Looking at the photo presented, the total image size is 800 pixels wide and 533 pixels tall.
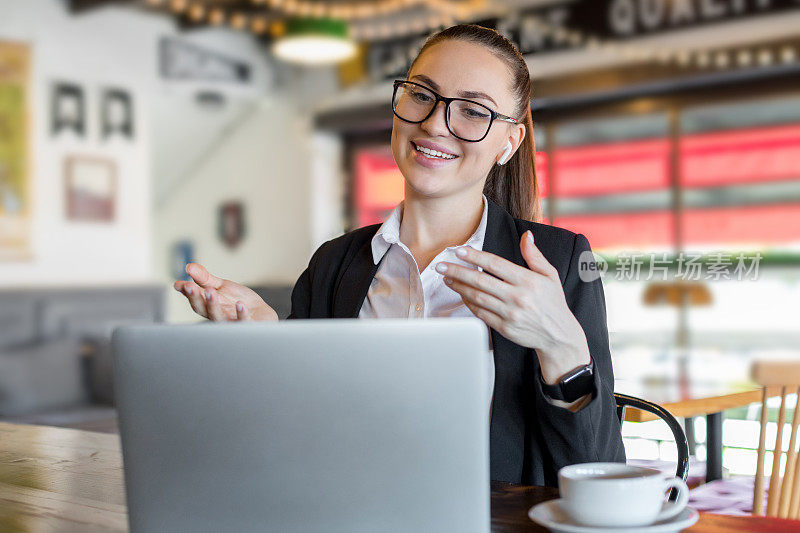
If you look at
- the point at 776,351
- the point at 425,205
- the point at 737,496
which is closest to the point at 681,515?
the point at 425,205

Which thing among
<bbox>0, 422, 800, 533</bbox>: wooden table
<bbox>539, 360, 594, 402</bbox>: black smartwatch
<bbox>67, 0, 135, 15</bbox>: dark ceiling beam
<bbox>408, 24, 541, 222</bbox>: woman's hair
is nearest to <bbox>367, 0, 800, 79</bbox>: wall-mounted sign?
<bbox>67, 0, 135, 15</bbox>: dark ceiling beam

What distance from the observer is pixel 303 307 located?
5.34 ft

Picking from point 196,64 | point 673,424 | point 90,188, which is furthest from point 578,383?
point 196,64

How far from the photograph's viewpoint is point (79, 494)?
1045 mm

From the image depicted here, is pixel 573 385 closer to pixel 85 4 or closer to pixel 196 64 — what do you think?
pixel 85 4

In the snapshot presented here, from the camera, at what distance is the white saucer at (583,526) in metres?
0.74

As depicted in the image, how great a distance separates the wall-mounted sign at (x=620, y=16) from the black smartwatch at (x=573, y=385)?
4.20m

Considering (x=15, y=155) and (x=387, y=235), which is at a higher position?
(x=15, y=155)

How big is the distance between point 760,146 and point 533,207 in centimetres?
461

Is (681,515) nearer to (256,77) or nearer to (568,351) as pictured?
(568,351)

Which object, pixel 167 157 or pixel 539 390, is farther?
pixel 167 157

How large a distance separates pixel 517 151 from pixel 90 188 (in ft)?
15.1

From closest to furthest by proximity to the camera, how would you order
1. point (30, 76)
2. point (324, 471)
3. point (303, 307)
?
point (324, 471), point (303, 307), point (30, 76)

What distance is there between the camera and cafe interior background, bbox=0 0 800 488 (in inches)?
203
